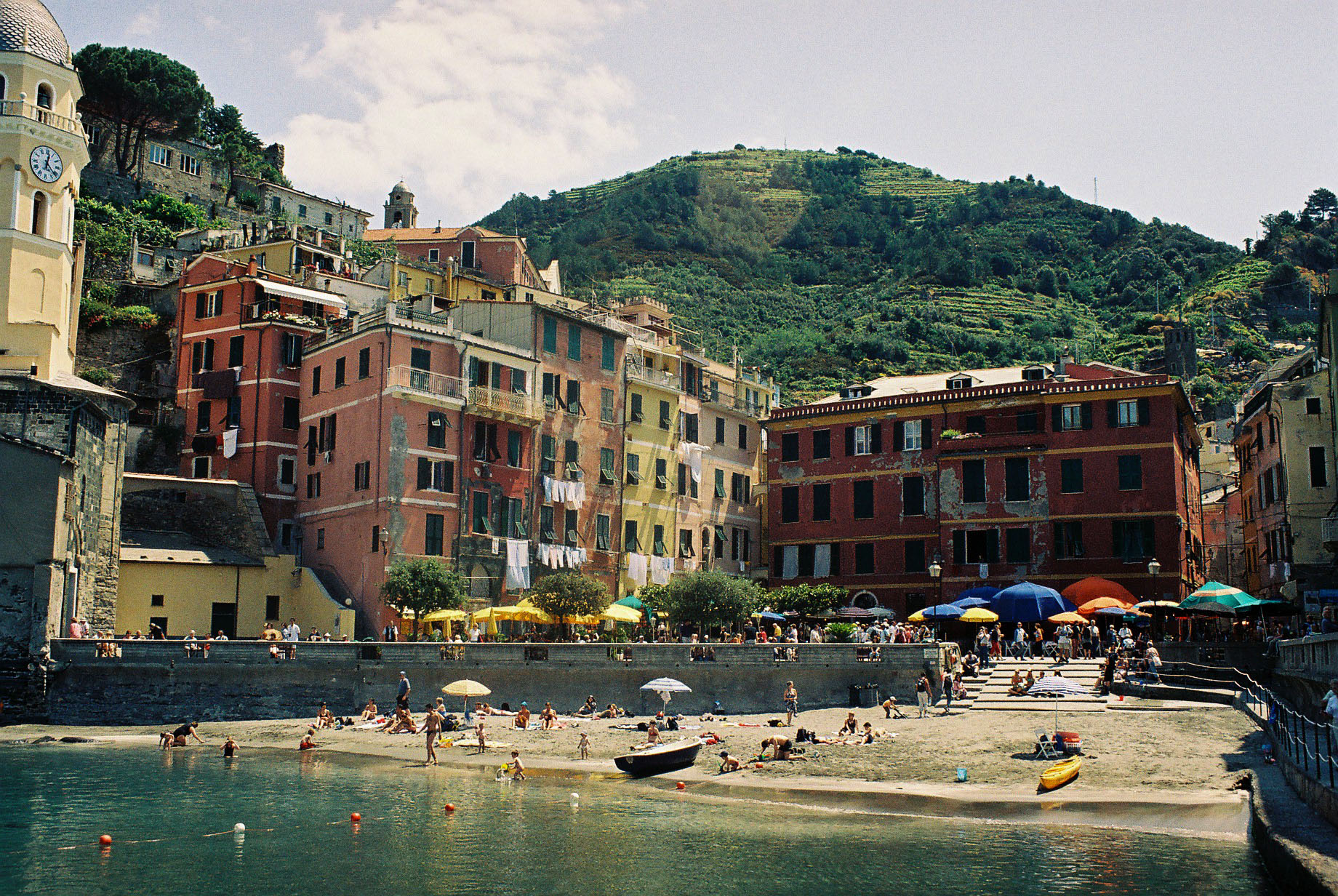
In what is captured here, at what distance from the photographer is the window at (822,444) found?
207 feet

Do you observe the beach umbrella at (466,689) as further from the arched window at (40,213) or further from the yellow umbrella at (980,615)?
the arched window at (40,213)

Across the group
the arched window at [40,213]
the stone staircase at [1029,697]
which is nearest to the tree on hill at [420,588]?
the stone staircase at [1029,697]

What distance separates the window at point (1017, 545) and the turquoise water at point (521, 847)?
28.5 metres

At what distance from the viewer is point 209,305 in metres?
62.4

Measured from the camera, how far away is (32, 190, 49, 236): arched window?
2046 inches

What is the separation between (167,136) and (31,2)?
147 ft

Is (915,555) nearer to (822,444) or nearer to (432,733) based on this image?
(822,444)

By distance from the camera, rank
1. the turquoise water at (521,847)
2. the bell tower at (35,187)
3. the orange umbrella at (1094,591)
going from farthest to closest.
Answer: the bell tower at (35,187) < the orange umbrella at (1094,591) < the turquoise water at (521,847)

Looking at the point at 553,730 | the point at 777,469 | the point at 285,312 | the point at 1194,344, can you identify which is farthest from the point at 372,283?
the point at 1194,344

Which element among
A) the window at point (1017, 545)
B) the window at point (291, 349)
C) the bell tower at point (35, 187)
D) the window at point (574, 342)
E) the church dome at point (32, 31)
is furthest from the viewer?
the window at point (574, 342)

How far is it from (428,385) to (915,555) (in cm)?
2494

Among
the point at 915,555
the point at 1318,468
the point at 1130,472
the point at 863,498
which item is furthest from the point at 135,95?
the point at 1318,468

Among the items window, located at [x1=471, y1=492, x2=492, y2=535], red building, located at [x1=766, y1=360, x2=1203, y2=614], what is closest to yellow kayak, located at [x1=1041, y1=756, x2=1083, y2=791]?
red building, located at [x1=766, y1=360, x2=1203, y2=614]

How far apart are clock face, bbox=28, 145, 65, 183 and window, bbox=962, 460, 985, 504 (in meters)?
42.6
